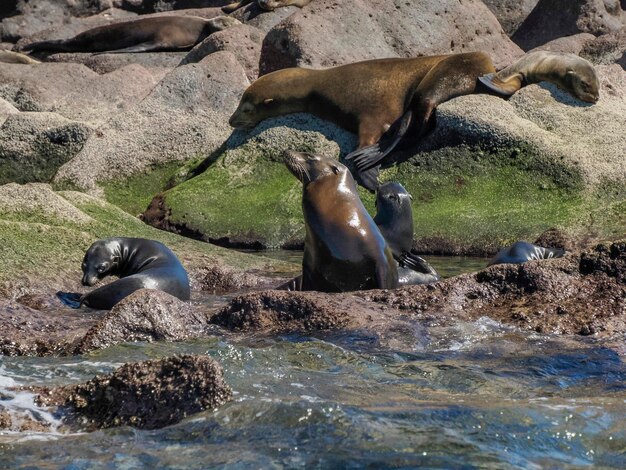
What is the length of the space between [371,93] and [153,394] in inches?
423

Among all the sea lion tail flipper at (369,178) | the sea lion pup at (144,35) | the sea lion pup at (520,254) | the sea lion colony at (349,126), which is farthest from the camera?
the sea lion pup at (144,35)

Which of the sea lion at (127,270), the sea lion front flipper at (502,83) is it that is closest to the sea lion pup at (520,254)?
the sea lion at (127,270)

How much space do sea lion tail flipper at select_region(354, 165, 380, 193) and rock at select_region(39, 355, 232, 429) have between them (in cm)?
922

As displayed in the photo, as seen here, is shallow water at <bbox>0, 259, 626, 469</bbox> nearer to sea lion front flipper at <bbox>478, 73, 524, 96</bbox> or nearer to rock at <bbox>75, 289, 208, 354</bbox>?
rock at <bbox>75, 289, 208, 354</bbox>

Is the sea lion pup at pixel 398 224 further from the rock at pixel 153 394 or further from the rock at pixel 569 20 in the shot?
the rock at pixel 569 20

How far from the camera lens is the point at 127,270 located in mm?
9266

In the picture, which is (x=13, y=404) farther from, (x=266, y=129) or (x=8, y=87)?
(x=8, y=87)

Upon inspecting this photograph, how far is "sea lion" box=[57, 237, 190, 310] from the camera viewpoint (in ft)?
26.9

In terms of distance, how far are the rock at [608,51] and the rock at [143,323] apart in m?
11.6

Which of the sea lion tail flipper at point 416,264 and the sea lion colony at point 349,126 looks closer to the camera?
the sea lion colony at point 349,126

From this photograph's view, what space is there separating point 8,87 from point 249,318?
39.6ft

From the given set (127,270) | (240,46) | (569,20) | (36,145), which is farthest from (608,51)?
(127,270)

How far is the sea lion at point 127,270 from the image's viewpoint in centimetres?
819

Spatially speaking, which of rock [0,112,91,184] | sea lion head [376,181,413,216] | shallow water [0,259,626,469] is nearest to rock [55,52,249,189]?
rock [0,112,91,184]
